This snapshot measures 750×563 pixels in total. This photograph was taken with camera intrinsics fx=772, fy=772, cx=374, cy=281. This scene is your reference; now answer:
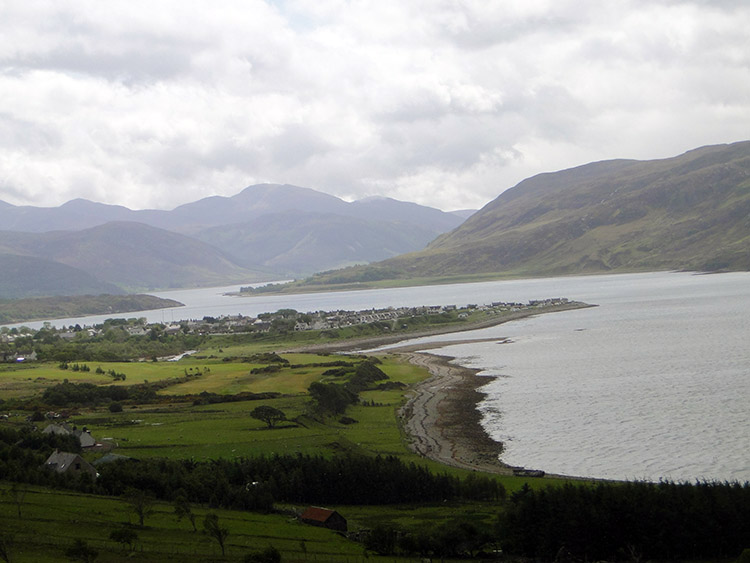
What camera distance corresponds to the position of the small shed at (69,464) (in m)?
41.3

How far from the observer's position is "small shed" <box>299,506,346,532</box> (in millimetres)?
34656

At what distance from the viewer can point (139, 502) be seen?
110 ft

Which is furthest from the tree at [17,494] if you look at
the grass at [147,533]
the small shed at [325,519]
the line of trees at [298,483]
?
the small shed at [325,519]

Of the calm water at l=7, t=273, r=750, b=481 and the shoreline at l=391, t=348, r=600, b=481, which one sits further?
the shoreline at l=391, t=348, r=600, b=481

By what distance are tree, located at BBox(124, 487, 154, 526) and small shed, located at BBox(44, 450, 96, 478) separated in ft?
16.0

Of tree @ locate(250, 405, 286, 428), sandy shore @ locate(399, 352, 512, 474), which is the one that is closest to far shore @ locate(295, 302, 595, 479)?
sandy shore @ locate(399, 352, 512, 474)

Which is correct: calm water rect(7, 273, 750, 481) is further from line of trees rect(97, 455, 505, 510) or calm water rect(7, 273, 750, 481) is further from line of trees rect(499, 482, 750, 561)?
line of trees rect(499, 482, 750, 561)

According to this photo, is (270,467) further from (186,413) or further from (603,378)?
(603,378)

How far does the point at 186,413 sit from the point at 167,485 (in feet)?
81.4

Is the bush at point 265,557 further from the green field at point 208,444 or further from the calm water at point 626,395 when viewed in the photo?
the calm water at point 626,395

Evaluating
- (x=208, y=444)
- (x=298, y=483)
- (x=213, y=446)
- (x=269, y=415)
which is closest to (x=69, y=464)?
(x=213, y=446)

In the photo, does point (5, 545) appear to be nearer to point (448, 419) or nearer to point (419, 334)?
point (448, 419)

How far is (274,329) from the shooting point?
502 ft

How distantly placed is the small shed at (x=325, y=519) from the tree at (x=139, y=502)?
276 inches
